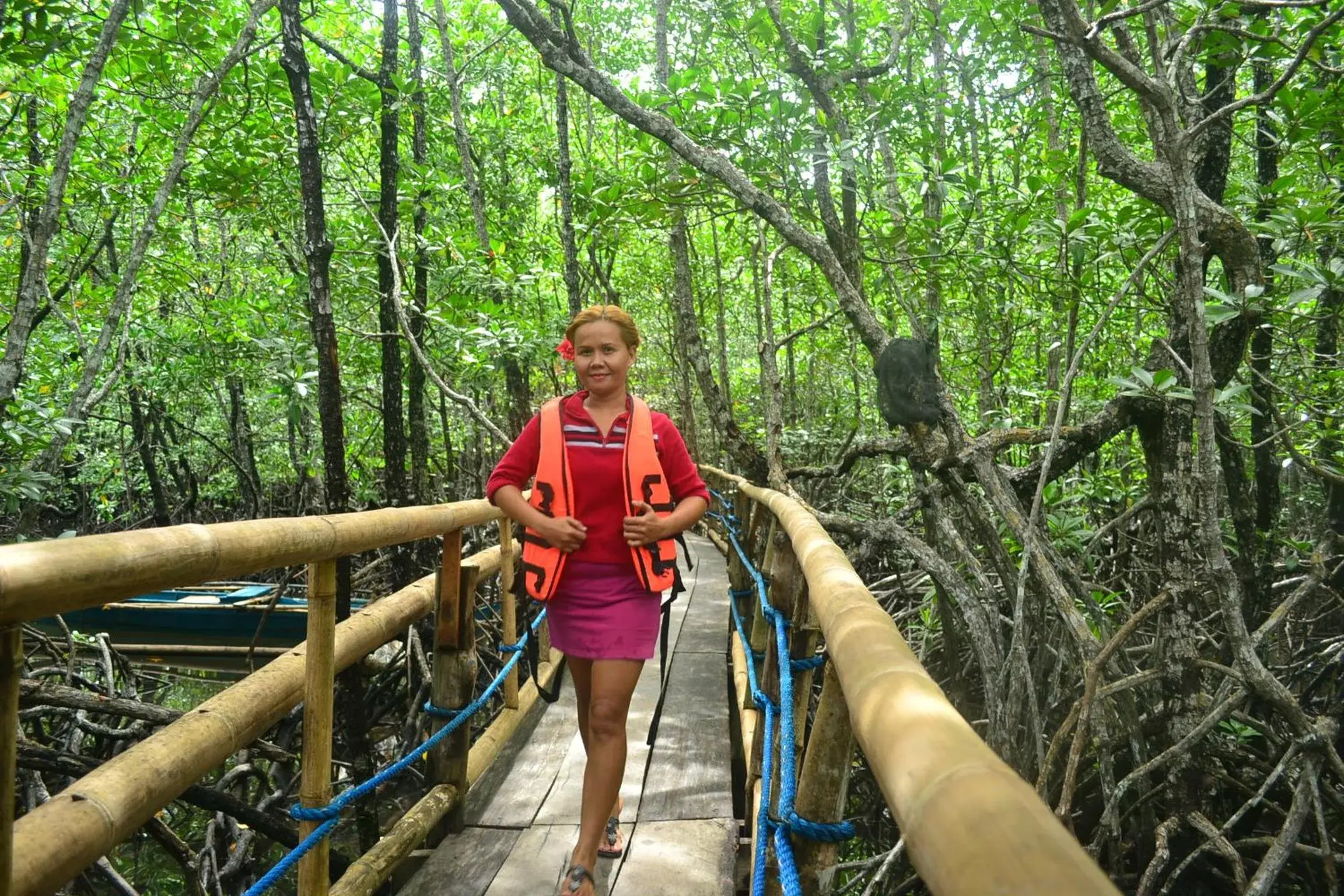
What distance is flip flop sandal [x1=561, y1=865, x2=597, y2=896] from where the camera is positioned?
1995 mm

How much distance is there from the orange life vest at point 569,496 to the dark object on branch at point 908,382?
1458mm

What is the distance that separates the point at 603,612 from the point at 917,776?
5.32 feet

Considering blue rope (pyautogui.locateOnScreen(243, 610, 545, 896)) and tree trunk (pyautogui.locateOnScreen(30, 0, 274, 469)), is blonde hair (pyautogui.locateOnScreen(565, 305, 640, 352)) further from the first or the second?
tree trunk (pyautogui.locateOnScreen(30, 0, 274, 469))

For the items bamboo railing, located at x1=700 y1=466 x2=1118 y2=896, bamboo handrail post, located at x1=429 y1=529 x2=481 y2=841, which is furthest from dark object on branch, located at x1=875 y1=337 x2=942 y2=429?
bamboo railing, located at x1=700 y1=466 x2=1118 y2=896

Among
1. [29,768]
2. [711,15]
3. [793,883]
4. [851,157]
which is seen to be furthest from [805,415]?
[793,883]

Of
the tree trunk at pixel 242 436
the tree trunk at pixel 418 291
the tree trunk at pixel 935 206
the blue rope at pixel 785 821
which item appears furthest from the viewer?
the tree trunk at pixel 242 436

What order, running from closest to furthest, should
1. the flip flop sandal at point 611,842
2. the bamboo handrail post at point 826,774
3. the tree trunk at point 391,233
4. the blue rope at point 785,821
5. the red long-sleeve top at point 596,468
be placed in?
the blue rope at point 785,821
the bamboo handrail post at point 826,774
the red long-sleeve top at point 596,468
the flip flop sandal at point 611,842
the tree trunk at point 391,233

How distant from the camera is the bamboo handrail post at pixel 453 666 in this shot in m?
2.39

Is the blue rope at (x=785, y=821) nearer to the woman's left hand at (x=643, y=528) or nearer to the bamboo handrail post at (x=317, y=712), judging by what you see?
the woman's left hand at (x=643, y=528)

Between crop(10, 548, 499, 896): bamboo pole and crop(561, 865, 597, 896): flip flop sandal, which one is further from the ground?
crop(10, 548, 499, 896): bamboo pole

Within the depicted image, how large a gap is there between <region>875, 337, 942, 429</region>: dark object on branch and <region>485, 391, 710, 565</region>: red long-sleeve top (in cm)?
134

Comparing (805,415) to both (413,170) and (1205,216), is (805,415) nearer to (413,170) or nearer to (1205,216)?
(413,170)

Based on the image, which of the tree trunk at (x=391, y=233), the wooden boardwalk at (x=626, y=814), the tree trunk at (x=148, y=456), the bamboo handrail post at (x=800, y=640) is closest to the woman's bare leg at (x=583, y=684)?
the wooden boardwalk at (x=626, y=814)

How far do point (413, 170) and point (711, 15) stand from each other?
2.43 meters
